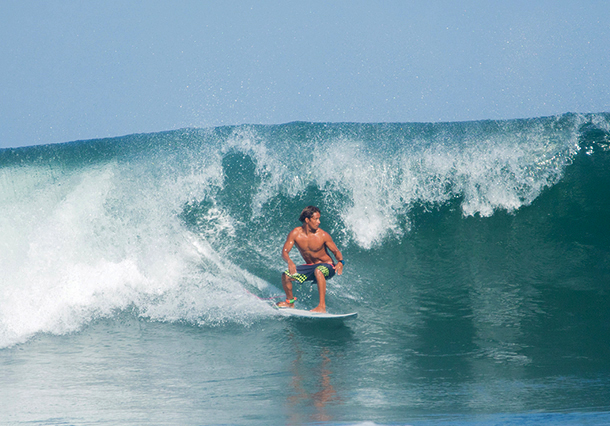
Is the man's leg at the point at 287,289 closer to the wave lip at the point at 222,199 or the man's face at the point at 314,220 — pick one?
the wave lip at the point at 222,199

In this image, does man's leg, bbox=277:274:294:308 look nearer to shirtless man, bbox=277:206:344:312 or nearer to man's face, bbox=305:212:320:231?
shirtless man, bbox=277:206:344:312

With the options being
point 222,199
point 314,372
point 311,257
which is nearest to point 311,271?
point 311,257

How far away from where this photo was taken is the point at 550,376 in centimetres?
421

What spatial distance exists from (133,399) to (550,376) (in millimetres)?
3082

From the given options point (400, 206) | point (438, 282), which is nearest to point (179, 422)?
point (438, 282)

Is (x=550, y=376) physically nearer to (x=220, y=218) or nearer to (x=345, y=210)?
(x=345, y=210)

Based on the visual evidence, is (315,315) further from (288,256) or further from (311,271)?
(288,256)

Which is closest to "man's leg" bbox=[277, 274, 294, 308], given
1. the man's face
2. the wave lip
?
the wave lip

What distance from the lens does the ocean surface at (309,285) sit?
398 centimetres

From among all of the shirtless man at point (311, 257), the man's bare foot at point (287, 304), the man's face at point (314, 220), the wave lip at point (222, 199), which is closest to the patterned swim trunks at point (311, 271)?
the shirtless man at point (311, 257)

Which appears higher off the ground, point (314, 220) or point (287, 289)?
point (314, 220)

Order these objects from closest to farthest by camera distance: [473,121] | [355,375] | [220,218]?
[355,375]
[220,218]
[473,121]

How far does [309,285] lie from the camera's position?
690 centimetres

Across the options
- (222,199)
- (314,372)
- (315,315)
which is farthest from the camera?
(222,199)
